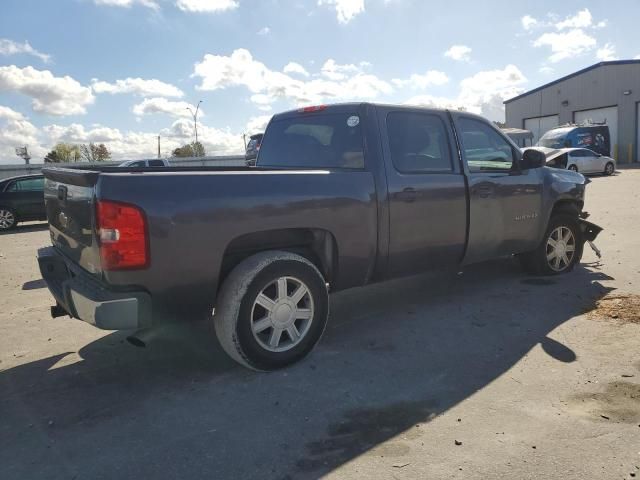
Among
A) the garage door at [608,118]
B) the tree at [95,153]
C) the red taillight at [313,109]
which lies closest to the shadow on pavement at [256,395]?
the red taillight at [313,109]

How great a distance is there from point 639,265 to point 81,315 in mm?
6354

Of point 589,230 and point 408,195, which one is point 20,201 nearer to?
point 408,195

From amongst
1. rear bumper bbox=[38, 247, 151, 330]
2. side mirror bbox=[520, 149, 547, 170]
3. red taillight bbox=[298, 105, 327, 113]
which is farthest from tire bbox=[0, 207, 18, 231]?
side mirror bbox=[520, 149, 547, 170]

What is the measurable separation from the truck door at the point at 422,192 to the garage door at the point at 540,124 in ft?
130

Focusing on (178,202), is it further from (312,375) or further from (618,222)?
(618,222)

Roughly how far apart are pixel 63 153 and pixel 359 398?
270 feet

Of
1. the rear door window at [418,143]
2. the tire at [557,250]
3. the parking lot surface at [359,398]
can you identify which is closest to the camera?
the parking lot surface at [359,398]

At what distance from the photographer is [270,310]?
3514mm

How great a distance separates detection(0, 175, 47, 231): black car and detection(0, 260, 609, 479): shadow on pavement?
1043 centimetres

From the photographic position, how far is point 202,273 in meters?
3.19

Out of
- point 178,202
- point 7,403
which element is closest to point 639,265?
point 178,202

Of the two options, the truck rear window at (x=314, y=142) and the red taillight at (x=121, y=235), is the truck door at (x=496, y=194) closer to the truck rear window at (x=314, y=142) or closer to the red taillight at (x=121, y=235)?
the truck rear window at (x=314, y=142)

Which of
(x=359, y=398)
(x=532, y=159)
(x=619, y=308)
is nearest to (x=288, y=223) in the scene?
(x=359, y=398)

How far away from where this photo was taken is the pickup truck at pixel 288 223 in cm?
298
